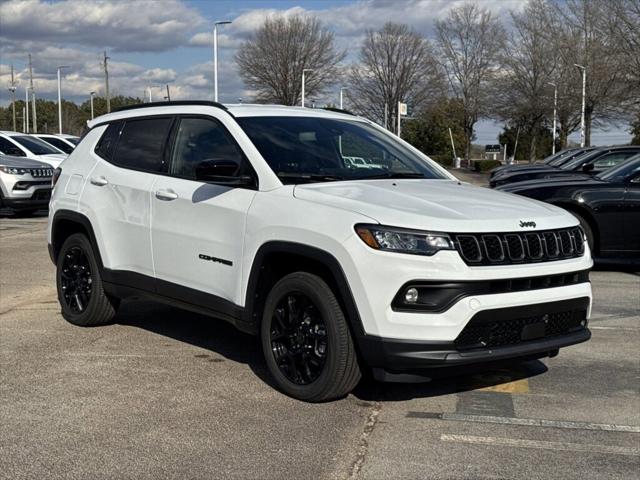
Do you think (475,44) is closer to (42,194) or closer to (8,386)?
(42,194)

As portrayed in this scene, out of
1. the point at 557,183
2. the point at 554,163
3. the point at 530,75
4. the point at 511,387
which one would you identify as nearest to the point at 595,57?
the point at 530,75

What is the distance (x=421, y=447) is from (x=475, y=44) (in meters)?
63.6

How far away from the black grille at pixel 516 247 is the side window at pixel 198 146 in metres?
1.80

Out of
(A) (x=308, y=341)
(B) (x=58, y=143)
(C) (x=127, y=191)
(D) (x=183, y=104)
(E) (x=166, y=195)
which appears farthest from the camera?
(B) (x=58, y=143)

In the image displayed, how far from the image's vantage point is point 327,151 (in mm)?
5832

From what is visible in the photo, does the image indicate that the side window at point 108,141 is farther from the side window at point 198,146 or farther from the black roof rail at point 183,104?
the side window at point 198,146

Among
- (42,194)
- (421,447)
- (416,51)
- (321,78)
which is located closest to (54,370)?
(421,447)

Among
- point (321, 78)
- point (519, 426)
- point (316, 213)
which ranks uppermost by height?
point (321, 78)

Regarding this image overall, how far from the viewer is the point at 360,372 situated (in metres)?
4.89

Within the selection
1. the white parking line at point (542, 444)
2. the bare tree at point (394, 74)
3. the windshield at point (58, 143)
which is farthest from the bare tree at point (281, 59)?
the white parking line at point (542, 444)

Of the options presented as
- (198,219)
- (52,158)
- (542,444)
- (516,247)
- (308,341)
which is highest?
(52,158)

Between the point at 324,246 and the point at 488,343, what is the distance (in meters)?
1.08

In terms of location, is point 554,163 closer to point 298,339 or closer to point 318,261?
point 298,339

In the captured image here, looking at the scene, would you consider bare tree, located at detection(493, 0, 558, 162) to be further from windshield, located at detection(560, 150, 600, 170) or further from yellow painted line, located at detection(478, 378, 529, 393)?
yellow painted line, located at detection(478, 378, 529, 393)
